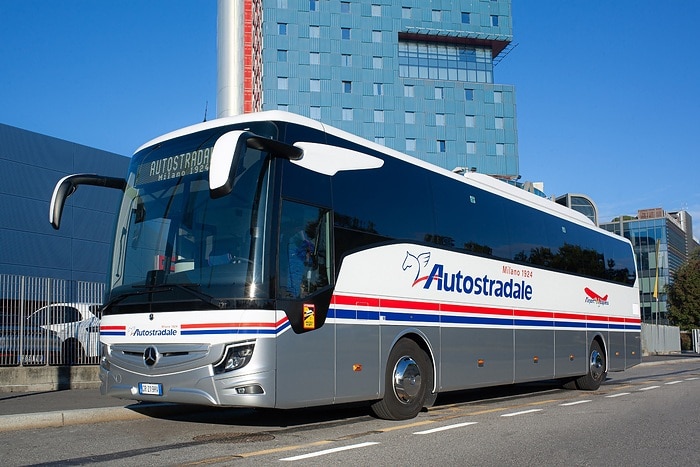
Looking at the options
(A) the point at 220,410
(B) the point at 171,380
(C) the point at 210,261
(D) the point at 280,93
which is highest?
(D) the point at 280,93

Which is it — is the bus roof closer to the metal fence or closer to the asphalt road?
the asphalt road

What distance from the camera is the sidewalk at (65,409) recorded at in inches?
399

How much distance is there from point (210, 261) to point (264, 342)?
112 centimetres

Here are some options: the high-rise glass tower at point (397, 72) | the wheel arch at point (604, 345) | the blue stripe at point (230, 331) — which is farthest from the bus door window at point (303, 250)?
the high-rise glass tower at point (397, 72)

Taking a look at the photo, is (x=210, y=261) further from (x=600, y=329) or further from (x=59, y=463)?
(x=600, y=329)

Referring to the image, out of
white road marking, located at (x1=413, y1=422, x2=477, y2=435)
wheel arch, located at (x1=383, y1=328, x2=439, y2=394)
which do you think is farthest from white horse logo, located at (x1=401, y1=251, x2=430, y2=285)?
white road marking, located at (x1=413, y1=422, x2=477, y2=435)

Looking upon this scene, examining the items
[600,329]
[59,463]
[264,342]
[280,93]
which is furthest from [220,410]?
[280,93]

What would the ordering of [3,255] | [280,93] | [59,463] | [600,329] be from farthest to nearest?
[280,93] < [3,255] < [600,329] < [59,463]

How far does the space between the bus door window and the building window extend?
269 ft

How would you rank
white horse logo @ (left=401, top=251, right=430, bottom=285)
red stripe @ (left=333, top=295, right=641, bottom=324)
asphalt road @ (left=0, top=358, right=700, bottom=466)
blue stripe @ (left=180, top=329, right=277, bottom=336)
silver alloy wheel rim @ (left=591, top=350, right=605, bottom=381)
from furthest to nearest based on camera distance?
silver alloy wheel rim @ (left=591, top=350, right=605, bottom=381) < white horse logo @ (left=401, top=251, right=430, bottom=285) < red stripe @ (left=333, top=295, right=641, bottom=324) < blue stripe @ (left=180, top=329, right=277, bottom=336) < asphalt road @ (left=0, top=358, right=700, bottom=466)

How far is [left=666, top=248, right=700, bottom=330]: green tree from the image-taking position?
216 feet

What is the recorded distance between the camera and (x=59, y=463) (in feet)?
24.3

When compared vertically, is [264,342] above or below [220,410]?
above

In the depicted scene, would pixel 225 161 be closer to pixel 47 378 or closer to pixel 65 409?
pixel 65 409
